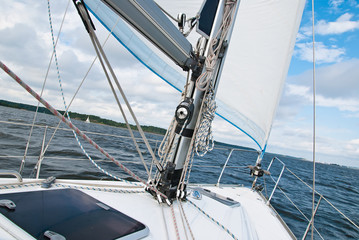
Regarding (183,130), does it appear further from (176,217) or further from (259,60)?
(259,60)

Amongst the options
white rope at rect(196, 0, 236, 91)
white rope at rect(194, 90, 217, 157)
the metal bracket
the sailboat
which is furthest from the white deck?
white rope at rect(196, 0, 236, 91)

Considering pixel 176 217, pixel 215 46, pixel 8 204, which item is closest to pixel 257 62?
pixel 215 46

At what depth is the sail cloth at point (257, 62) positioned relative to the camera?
2740 millimetres

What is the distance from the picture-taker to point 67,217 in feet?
3.18

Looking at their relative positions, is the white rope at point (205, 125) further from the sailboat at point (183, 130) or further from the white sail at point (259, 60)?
the white sail at point (259, 60)

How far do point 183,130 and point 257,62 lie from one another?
178 centimetres

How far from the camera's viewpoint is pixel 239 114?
2.81m

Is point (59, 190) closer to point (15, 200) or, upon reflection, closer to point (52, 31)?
point (15, 200)

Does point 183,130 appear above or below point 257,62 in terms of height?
below

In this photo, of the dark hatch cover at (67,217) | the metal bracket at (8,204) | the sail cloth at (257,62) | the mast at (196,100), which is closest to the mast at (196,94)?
the mast at (196,100)

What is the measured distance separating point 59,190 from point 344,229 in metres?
6.91

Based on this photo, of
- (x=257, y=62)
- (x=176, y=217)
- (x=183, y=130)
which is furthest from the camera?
(x=257, y=62)

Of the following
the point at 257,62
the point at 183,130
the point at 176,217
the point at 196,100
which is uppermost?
the point at 257,62

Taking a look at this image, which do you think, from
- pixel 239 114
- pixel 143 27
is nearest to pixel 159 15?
pixel 143 27
